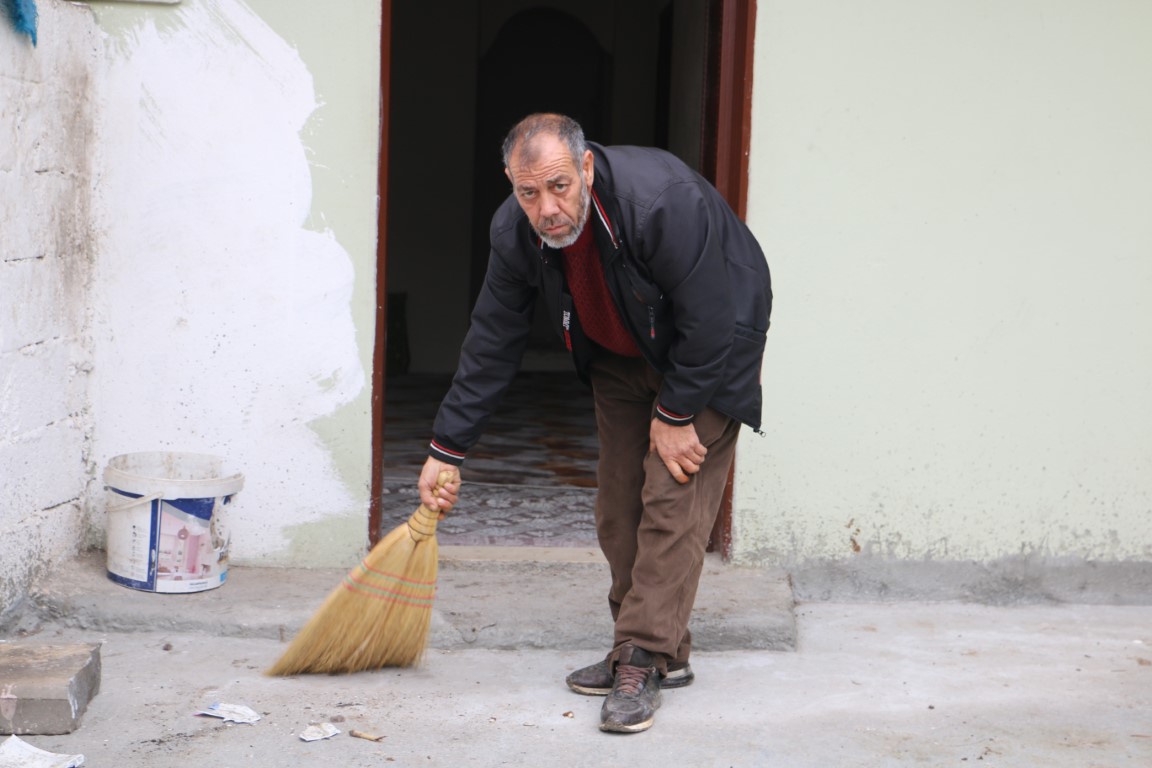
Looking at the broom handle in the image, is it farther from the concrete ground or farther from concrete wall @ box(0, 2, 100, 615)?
concrete wall @ box(0, 2, 100, 615)

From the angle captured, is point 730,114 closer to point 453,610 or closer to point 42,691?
point 453,610

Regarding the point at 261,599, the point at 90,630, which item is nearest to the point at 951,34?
the point at 261,599

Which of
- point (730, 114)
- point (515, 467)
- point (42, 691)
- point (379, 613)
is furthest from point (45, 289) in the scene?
point (515, 467)

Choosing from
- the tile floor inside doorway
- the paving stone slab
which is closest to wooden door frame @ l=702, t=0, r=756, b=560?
the tile floor inside doorway

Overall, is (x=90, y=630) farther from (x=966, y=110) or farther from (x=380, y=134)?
(x=966, y=110)

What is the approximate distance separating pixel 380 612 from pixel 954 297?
2.32m

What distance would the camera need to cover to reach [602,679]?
3859mm

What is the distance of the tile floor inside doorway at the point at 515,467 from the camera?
5301 mm

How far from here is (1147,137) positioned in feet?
15.4

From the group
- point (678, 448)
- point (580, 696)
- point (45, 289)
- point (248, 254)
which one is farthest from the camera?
point (248, 254)

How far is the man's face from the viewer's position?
3.14 m

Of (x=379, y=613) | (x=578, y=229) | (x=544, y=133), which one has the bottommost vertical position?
(x=379, y=613)

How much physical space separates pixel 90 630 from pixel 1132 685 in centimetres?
323

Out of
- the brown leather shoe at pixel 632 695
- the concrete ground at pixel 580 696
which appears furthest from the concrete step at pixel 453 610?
the brown leather shoe at pixel 632 695
